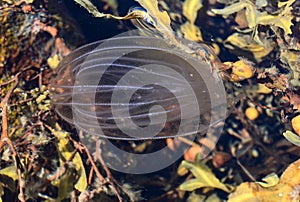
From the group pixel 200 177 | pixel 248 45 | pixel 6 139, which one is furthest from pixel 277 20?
pixel 6 139

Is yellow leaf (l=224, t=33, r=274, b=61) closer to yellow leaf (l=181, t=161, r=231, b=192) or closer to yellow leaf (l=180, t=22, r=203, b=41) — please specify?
yellow leaf (l=180, t=22, r=203, b=41)

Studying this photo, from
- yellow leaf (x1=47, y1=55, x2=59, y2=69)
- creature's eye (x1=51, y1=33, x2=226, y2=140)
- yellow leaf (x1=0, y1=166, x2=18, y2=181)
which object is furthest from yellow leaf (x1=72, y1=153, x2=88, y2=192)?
yellow leaf (x1=47, y1=55, x2=59, y2=69)

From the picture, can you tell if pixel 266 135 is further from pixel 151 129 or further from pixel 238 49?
pixel 151 129

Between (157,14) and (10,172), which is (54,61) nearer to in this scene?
(10,172)

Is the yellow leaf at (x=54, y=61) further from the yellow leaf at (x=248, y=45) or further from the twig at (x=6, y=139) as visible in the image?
the yellow leaf at (x=248, y=45)

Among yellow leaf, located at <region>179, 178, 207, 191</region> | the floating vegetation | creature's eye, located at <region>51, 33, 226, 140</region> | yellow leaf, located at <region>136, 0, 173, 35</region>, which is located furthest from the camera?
yellow leaf, located at <region>179, 178, 207, 191</region>

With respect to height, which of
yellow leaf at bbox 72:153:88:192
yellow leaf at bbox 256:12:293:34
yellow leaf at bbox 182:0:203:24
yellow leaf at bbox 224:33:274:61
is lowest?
yellow leaf at bbox 224:33:274:61

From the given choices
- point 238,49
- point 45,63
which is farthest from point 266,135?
point 45,63
